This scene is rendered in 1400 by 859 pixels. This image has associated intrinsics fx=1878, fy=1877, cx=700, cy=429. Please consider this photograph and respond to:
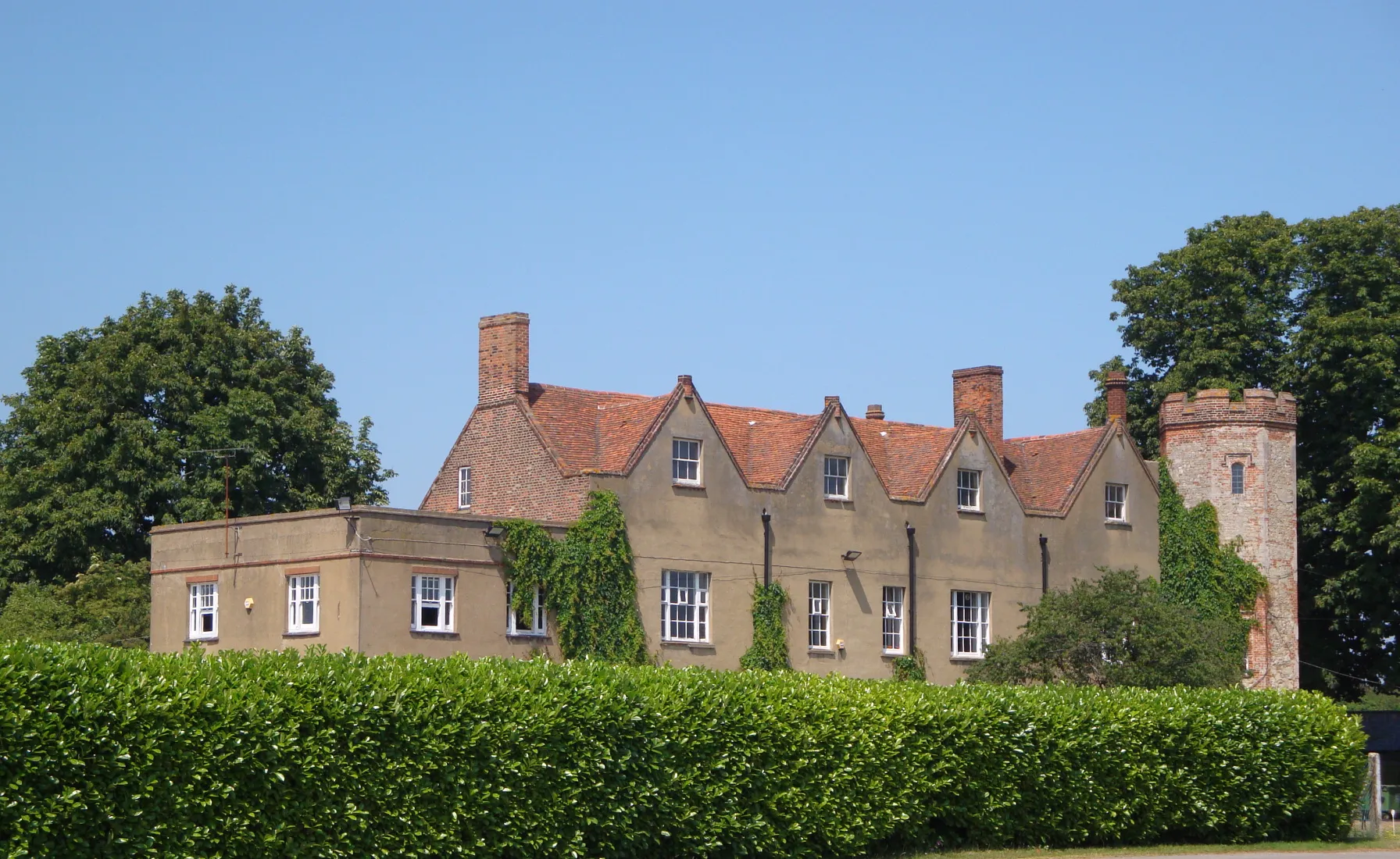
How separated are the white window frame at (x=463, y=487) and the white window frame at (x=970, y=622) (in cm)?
1434

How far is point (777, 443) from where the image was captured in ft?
176

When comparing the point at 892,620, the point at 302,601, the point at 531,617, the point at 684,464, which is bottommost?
the point at 892,620

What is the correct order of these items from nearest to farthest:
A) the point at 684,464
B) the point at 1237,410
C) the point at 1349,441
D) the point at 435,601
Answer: the point at 435,601, the point at 684,464, the point at 1237,410, the point at 1349,441

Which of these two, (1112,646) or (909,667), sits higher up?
(1112,646)

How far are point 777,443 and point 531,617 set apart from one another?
9.99 metres

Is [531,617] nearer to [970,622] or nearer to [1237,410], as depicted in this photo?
[970,622]

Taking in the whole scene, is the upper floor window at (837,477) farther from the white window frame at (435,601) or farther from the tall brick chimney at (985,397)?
the white window frame at (435,601)

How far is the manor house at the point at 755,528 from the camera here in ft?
151

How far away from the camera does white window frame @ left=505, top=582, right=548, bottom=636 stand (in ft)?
154

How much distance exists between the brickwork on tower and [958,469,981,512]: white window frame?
355 inches

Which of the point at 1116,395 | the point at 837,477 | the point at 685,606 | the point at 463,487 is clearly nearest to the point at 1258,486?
the point at 1116,395

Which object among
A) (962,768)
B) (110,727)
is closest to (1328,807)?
(962,768)

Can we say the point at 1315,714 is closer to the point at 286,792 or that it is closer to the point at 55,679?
the point at 286,792

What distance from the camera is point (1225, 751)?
36.2 m
